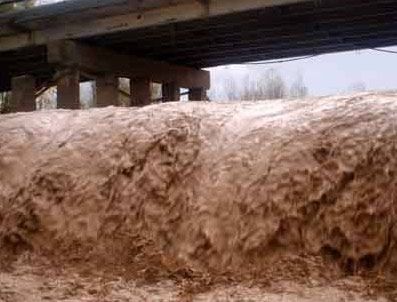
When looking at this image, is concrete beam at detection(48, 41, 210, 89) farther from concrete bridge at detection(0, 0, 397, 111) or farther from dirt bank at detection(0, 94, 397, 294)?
dirt bank at detection(0, 94, 397, 294)

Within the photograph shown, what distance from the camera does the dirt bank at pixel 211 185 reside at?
10.3 feet

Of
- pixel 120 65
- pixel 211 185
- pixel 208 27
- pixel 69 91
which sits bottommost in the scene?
pixel 211 185

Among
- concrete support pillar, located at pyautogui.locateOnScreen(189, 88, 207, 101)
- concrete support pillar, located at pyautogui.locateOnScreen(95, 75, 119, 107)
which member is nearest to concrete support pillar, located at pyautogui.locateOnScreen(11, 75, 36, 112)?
concrete support pillar, located at pyautogui.locateOnScreen(95, 75, 119, 107)

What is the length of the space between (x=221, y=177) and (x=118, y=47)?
6.15 m

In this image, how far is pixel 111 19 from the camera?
8.31 meters

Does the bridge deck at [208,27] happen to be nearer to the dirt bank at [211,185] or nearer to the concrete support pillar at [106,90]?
the concrete support pillar at [106,90]

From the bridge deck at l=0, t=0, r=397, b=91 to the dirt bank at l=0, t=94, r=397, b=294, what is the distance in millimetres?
Answer: 3596

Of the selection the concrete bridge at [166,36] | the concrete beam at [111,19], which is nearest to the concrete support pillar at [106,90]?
the concrete bridge at [166,36]

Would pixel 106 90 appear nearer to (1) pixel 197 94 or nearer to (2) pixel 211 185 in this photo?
(1) pixel 197 94

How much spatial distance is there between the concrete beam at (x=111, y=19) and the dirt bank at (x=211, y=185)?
3418mm

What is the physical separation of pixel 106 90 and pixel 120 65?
19.3 inches

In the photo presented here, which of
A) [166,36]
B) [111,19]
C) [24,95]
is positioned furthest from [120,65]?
[24,95]

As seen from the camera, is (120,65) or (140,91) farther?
(140,91)

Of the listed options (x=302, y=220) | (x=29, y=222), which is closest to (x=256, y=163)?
(x=302, y=220)
